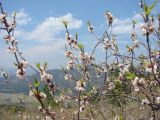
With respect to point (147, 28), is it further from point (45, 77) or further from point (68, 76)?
point (68, 76)

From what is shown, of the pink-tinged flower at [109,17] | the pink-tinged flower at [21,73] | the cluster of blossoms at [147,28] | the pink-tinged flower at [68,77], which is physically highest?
the pink-tinged flower at [109,17]

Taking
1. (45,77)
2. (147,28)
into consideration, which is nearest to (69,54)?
(45,77)

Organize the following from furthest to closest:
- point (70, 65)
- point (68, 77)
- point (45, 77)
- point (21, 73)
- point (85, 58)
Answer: point (68, 77) → point (70, 65) → point (85, 58) → point (45, 77) → point (21, 73)

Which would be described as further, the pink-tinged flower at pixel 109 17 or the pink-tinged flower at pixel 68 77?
the pink-tinged flower at pixel 68 77

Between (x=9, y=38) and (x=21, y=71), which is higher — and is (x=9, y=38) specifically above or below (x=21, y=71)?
above

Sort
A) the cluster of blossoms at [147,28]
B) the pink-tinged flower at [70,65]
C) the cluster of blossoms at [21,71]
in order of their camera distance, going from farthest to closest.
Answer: the pink-tinged flower at [70,65]
the cluster of blossoms at [21,71]
the cluster of blossoms at [147,28]

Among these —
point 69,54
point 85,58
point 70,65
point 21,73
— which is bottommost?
point 21,73

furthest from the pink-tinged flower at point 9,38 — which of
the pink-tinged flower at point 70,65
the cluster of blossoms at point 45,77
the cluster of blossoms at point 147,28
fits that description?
the cluster of blossoms at point 147,28

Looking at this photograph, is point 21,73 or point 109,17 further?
point 109,17

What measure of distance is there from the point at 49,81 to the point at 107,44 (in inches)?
115

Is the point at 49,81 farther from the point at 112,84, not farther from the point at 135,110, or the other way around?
the point at 135,110

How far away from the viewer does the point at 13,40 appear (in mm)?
5461

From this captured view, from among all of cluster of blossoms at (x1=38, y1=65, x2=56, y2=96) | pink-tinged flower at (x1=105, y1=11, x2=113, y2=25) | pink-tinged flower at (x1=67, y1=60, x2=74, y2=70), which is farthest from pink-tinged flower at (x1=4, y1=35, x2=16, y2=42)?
pink-tinged flower at (x1=105, y1=11, x2=113, y2=25)

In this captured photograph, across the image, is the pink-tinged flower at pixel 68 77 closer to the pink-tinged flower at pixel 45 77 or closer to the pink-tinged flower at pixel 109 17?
the pink-tinged flower at pixel 109 17
